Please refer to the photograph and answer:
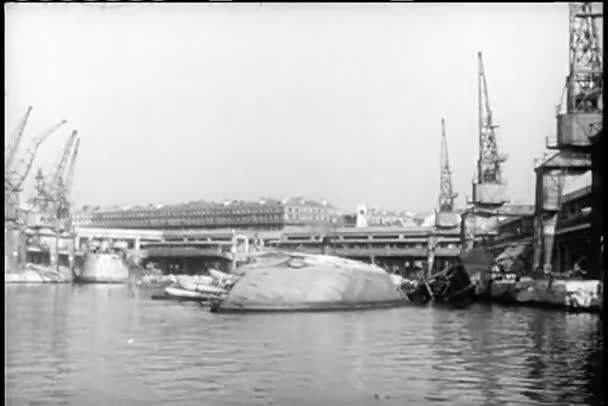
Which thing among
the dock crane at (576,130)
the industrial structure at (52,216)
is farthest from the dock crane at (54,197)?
the dock crane at (576,130)

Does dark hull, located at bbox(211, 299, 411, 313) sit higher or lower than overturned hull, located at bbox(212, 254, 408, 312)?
lower

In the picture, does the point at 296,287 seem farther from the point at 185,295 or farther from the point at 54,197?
the point at 54,197

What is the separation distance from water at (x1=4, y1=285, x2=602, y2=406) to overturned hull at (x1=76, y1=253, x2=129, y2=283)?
3153 inches

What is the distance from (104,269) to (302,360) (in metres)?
99.8

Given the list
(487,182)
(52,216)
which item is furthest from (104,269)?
(487,182)

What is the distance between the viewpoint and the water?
60.2 feet

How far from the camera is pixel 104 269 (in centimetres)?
12006

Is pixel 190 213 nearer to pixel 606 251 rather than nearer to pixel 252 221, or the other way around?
pixel 252 221

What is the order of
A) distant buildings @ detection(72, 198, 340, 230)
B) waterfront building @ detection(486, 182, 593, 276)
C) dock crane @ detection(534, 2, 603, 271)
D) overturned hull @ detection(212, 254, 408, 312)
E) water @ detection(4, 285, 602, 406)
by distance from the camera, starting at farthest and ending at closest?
1. distant buildings @ detection(72, 198, 340, 230)
2. waterfront building @ detection(486, 182, 593, 276)
3. dock crane @ detection(534, 2, 603, 271)
4. overturned hull @ detection(212, 254, 408, 312)
5. water @ detection(4, 285, 602, 406)

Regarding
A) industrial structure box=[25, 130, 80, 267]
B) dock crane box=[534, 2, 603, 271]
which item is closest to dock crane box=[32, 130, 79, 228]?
industrial structure box=[25, 130, 80, 267]

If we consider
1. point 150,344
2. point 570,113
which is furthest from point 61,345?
point 570,113

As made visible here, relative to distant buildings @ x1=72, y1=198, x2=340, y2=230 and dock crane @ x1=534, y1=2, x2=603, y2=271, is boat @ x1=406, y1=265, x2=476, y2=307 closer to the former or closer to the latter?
dock crane @ x1=534, y1=2, x2=603, y2=271

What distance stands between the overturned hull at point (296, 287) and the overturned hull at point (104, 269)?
247 ft

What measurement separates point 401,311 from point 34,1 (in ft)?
110
